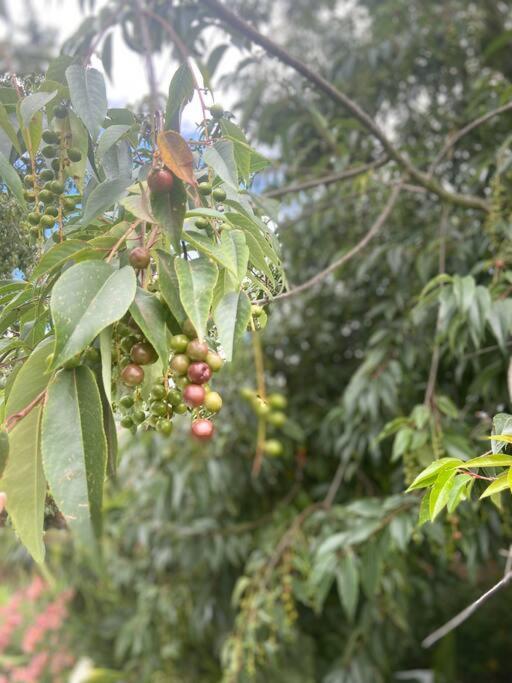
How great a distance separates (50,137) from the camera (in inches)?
20.2

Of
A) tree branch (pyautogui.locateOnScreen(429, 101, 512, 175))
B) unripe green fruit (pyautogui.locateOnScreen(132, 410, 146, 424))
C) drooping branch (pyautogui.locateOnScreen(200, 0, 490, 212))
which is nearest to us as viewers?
unripe green fruit (pyautogui.locateOnScreen(132, 410, 146, 424))

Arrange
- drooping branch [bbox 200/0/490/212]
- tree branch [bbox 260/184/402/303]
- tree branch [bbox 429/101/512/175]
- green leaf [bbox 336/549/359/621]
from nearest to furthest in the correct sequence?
1. tree branch [bbox 260/184/402/303]
2. drooping branch [bbox 200/0/490/212]
3. tree branch [bbox 429/101/512/175]
4. green leaf [bbox 336/549/359/621]

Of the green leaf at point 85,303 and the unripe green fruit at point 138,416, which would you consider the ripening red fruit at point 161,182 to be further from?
the unripe green fruit at point 138,416

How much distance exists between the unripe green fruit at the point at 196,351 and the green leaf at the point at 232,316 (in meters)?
0.01

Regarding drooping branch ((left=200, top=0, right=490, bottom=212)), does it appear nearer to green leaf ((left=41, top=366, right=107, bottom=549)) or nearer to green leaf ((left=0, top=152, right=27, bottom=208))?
green leaf ((left=0, top=152, right=27, bottom=208))

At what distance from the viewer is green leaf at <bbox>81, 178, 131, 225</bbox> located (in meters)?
0.46

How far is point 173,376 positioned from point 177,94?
209 mm

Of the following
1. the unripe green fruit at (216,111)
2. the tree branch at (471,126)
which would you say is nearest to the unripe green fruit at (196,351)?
the unripe green fruit at (216,111)

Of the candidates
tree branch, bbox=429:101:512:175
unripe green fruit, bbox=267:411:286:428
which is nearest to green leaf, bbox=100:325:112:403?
tree branch, bbox=429:101:512:175

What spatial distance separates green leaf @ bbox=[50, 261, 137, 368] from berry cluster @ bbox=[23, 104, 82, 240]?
11cm

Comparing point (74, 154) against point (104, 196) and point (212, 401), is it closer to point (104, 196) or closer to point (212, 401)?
point (104, 196)

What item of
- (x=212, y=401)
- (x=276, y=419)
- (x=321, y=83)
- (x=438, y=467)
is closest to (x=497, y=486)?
(x=438, y=467)

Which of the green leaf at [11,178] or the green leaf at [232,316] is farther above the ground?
the green leaf at [11,178]

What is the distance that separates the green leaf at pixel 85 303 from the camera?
377 millimetres
